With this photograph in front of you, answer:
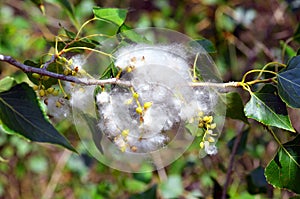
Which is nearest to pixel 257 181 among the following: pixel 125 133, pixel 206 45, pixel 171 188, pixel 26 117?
pixel 171 188

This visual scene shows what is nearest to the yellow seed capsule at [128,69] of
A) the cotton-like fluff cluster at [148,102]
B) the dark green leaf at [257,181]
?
the cotton-like fluff cluster at [148,102]

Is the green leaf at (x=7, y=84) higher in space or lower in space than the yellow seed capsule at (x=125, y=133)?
higher

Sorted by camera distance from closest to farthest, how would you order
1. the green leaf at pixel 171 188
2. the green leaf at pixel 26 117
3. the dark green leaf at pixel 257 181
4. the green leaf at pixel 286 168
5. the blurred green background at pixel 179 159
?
the green leaf at pixel 26 117
the green leaf at pixel 286 168
the dark green leaf at pixel 257 181
the green leaf at pixel 171 188
the blurred green background at pixel 179 159

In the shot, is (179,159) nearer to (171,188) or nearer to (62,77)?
(171,188)

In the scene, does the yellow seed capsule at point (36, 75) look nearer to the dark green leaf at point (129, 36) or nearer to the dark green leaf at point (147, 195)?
the dark green leaf at point (129, 36)

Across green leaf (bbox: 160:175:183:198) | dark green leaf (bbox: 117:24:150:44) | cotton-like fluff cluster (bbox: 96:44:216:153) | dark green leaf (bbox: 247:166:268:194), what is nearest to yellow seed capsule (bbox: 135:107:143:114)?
cotton-like fluff cluster (bbox: 96:44:216:153)

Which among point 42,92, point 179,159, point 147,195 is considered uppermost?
point 42,92
